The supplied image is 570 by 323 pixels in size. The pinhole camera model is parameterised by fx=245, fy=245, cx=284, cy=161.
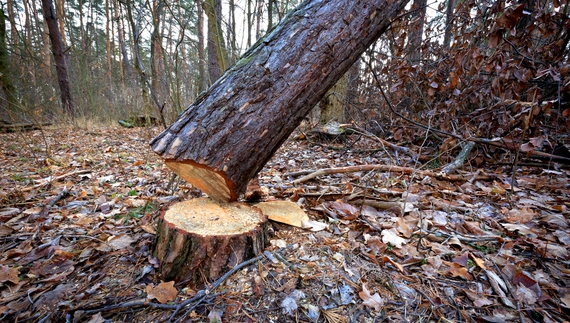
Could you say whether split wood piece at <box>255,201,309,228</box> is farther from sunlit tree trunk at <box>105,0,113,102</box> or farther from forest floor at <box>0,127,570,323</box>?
sunlit tree trunk at <box>105,0,113,102</box>

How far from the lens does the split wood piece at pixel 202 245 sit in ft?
4.55

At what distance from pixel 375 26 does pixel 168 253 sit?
6.89 ft

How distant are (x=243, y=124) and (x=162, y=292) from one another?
104 cm

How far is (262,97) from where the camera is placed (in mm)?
1571

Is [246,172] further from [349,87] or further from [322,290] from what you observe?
[349,87]

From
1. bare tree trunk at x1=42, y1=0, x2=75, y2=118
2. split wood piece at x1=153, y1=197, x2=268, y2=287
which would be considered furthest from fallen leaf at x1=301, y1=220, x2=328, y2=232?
bare tree trunk at x1=42, y1=0, x2=75, y2=118

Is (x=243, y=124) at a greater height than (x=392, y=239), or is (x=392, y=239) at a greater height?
(x=243, y=124)

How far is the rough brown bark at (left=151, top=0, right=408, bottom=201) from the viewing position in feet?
4.93

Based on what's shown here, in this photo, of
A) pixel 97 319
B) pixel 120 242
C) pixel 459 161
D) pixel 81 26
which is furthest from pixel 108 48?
pixel 459 161

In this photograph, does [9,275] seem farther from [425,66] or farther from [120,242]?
[425,66]

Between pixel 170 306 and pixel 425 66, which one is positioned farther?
pixel 425 66

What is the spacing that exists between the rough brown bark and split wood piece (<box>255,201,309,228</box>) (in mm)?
277

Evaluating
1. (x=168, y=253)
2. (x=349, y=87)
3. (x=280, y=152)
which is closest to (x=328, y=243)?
(x=168, y=253)

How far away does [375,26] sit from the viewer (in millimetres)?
1845
